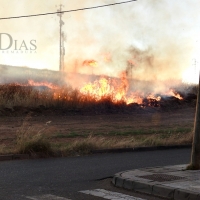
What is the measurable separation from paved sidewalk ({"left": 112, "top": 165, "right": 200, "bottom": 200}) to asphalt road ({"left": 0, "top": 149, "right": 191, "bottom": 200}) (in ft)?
0.84

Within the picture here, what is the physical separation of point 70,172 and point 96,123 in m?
15.4

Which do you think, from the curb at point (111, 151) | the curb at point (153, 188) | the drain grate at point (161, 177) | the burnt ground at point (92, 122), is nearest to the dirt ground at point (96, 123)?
the burnt ground at point (92, 122)

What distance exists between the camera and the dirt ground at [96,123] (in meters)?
21.8

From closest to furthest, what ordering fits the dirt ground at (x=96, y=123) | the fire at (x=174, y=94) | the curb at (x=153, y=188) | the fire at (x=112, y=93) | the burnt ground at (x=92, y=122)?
the curb at (x=153, y=188), the dirt ground at (x=96, y=123), the burnt ground at (x=92, y=122), the fire at (x=112, y=93), the fire at (x=174, y=94)

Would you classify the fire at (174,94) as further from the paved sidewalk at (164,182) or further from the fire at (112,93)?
the paved sidewalk at (164,182)

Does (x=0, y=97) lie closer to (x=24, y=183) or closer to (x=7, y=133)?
(x=7, y=133)

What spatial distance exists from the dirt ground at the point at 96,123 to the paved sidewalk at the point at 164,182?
9.42 m

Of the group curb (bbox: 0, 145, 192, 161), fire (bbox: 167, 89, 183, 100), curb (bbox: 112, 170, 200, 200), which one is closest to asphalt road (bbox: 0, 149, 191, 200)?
curb (bbox: 112, 170, 200, 200)

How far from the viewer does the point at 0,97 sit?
29.2 m

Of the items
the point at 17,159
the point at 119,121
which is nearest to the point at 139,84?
the point at 119,121

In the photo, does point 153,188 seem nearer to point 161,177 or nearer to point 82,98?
point 161,177

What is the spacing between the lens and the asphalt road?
28.0ft

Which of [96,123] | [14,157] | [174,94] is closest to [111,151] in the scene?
[14,157]

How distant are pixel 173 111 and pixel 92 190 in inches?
1068
